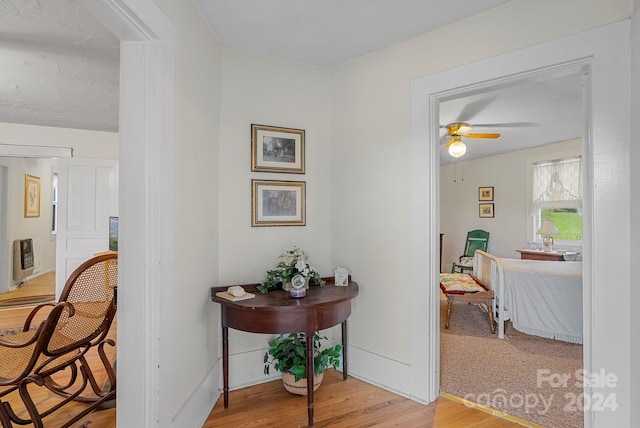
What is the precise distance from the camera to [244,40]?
2281mm

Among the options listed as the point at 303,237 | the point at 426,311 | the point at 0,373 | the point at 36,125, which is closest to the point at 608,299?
the point at 426,311

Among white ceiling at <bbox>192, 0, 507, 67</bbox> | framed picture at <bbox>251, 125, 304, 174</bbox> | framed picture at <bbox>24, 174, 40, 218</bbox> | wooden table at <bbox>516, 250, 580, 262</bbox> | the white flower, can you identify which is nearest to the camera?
white ceiling at <bbox>192, 0, 507, 67</bbox>

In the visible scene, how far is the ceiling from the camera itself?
1.92 metres

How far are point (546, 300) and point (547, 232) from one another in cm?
231

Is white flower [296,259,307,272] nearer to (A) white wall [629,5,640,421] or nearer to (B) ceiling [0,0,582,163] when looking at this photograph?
(B) ceiling [0,0,582,163]

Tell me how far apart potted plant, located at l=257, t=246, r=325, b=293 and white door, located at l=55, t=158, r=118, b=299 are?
2.98 meters

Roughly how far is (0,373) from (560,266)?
4.47 meters

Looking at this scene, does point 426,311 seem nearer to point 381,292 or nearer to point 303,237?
point 381,292

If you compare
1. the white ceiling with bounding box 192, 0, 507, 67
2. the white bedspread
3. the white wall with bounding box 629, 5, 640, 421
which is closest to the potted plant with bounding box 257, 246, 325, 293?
the white ceiling with bounding box 192, 0, 507, 67

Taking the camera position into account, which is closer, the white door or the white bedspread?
the white bedspread

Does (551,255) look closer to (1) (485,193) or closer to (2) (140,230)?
(1) (485,193)

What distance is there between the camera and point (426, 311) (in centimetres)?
218

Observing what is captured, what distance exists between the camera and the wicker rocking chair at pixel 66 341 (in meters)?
1.64

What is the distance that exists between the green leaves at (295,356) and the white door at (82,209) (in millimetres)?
2983
